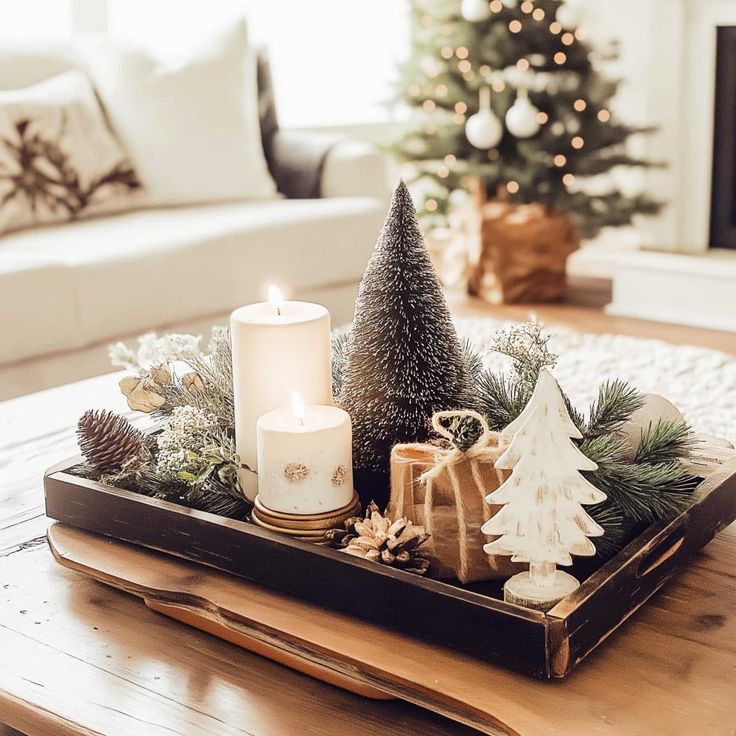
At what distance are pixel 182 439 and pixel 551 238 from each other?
276cm

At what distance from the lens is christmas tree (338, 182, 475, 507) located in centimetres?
98

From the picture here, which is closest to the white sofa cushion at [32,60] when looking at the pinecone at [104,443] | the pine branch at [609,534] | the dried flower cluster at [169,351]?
the dried flower cluster at [169,351]

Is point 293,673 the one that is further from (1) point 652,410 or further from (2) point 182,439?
(1) point 652,410

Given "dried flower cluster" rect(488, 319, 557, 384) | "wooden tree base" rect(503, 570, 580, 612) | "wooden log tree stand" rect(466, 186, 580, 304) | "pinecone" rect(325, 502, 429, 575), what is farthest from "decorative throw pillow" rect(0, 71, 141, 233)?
"wooden tree base" rect(503, 570, 580, 612)

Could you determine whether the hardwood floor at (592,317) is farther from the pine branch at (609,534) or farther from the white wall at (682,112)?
the pine branch at (609,534)

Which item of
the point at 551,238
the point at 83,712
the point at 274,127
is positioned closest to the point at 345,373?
the point at 83,712

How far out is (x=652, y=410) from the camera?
1.08m

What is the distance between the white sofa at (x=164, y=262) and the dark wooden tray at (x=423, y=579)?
55.3 inches

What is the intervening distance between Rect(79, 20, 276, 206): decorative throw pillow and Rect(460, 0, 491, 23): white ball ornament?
2.59 feet

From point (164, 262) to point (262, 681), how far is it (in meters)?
1.88

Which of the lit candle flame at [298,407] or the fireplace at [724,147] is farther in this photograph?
the fireplace at [724,147]

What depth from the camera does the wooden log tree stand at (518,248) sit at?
3.62m

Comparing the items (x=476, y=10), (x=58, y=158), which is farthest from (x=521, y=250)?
(x=58, y=158)

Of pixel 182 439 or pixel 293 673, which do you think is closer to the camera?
pixel 293 673
